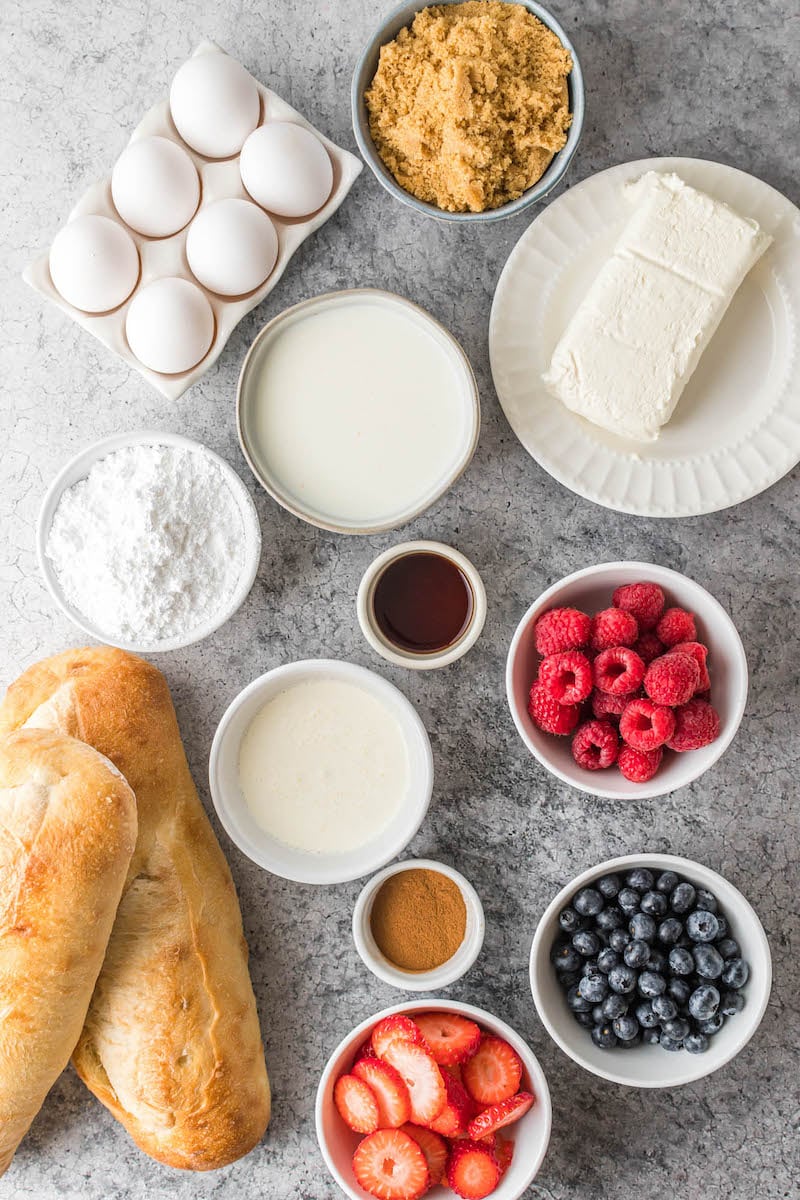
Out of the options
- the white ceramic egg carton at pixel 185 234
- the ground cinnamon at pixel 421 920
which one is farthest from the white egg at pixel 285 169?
the ground cinnamon at pixel 421 920

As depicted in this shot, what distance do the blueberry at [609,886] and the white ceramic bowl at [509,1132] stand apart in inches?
10.3

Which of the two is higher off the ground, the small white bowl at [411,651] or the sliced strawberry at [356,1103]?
the small white bowl at [411,651]

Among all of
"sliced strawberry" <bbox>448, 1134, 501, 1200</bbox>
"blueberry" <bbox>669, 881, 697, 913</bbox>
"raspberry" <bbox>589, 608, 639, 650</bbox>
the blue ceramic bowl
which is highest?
the blue ceramic bowl

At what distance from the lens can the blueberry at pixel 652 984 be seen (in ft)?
4.63

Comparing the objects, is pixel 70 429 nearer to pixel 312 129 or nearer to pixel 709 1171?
pixel 312 129

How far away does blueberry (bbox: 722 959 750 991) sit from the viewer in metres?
1.42

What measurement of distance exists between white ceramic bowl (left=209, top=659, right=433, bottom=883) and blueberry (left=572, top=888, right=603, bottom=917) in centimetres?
28

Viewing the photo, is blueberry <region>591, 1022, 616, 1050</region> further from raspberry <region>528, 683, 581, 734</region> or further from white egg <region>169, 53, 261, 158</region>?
white egg <region>169, 53, 261, 158</region>

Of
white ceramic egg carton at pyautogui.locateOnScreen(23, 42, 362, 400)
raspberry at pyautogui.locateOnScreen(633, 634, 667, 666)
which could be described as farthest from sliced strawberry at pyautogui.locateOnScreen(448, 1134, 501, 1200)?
white ceramic egg carton at pyautogui.locateOnScreen(23, 42, 362, 400)

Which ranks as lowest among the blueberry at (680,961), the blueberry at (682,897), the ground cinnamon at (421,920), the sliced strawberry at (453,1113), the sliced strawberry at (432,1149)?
the sliced strawberry at (432,1149)

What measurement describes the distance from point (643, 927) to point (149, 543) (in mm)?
956

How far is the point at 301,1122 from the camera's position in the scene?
162cm

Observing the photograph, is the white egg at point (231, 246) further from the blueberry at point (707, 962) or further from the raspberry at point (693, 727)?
the blueberry at point (707, 962)

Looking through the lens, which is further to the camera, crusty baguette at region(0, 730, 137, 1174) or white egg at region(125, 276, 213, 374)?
white egg at region(125, 276, 213, 374)
